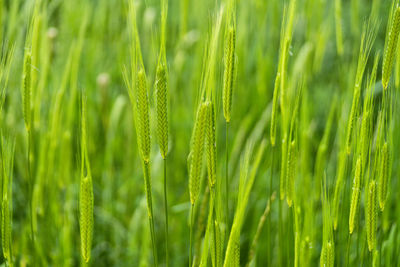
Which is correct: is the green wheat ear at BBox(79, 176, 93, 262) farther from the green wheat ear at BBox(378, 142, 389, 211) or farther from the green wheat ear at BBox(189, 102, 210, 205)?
the green wheat ear at BBox(378, 142, 389, 211)

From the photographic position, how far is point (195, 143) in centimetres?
65

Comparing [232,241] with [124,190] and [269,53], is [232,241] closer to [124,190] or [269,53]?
[124,190]

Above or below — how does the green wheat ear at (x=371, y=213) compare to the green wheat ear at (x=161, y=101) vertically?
below

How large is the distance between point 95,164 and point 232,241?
98 centimetres

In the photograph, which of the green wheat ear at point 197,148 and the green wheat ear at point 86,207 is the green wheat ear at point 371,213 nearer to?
the green wheat ear at point 197,148

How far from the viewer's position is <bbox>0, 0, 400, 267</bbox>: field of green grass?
2.30 ft

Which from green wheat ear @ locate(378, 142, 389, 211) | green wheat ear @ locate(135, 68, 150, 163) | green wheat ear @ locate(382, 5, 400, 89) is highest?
green wheat ear @ locate(382, 5, 400, 89)

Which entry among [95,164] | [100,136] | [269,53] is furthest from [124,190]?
[269,53]

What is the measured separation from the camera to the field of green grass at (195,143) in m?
0.70

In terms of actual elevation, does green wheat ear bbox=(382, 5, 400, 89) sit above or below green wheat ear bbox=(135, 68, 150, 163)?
above

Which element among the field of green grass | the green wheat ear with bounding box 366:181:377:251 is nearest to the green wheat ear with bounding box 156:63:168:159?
the field of green grass

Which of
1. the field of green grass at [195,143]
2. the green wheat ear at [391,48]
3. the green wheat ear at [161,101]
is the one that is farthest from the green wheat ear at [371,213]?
the green wheat ear at [161,101]

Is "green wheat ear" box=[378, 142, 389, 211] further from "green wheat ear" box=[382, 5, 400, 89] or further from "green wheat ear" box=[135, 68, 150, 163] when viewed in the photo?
"green wheat ear" box=[135, 68, 150, 163]

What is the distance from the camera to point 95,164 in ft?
5.11
